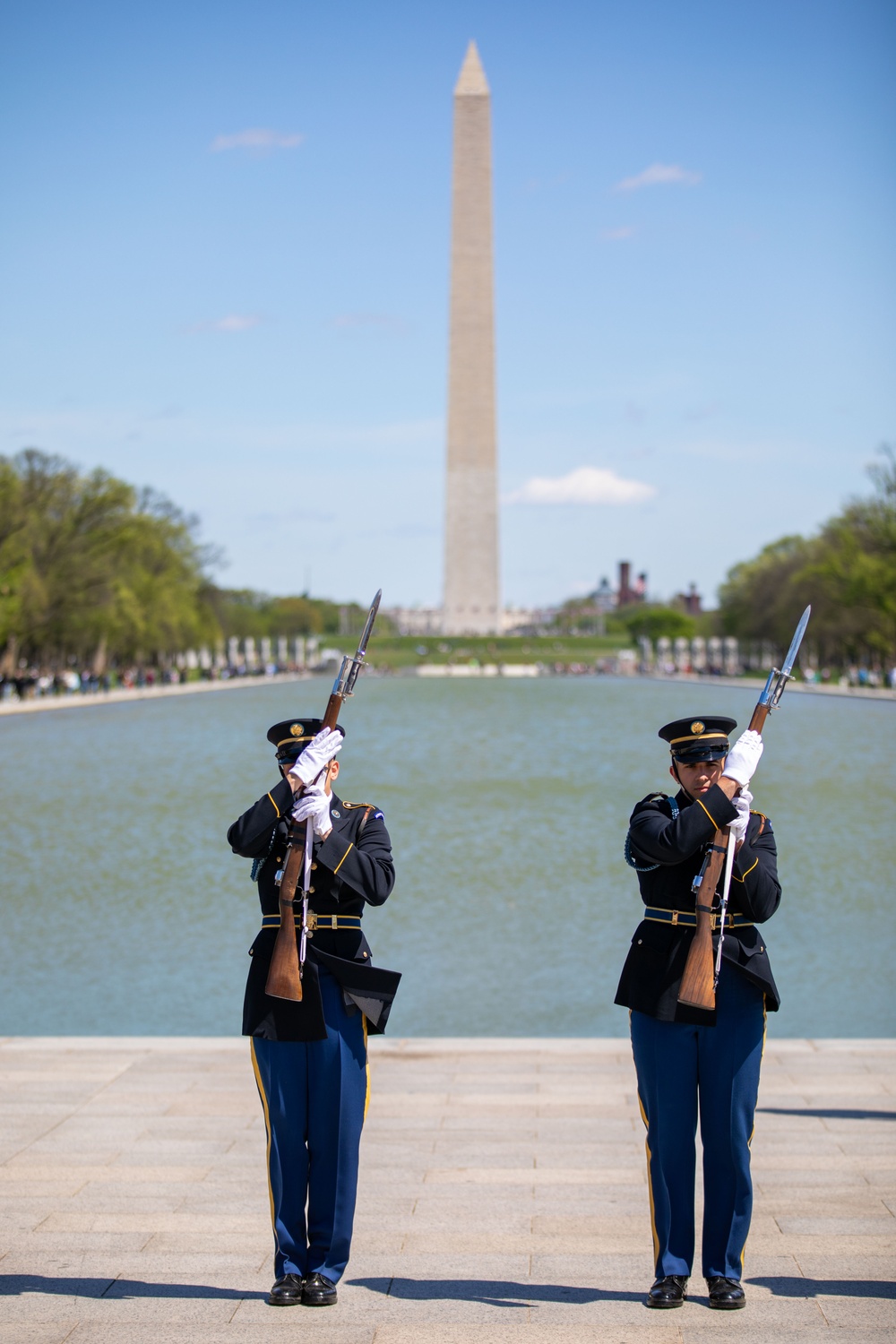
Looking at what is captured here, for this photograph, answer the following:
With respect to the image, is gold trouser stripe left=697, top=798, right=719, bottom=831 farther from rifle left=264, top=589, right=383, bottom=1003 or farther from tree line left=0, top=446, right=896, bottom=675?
tree line left=0, top=446, right=896, bottom=675

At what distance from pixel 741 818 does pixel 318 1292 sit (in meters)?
1.61

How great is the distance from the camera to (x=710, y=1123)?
4.16 m

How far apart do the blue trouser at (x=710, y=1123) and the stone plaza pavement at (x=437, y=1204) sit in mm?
175

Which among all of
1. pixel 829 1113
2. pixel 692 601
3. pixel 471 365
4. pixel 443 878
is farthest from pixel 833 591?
pixel 692 601

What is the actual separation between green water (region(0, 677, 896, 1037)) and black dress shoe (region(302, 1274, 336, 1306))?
6.01m

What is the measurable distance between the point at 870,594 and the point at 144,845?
4439 centimetres

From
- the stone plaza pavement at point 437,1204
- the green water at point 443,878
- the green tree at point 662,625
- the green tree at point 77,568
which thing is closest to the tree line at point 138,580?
the green tree at point 77,568

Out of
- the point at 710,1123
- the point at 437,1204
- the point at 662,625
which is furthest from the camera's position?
the point at 662,625

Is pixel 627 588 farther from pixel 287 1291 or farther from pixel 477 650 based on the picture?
pixel 287 1291

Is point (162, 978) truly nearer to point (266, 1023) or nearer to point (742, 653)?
point (266, 1023)

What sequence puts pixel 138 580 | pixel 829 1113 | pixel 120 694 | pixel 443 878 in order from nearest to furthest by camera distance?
1. pixel 829 1113
2. pixel 443 878
3. pixel 120 694
4. pixel 138 580

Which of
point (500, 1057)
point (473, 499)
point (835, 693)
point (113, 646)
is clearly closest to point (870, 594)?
point (835, 693)

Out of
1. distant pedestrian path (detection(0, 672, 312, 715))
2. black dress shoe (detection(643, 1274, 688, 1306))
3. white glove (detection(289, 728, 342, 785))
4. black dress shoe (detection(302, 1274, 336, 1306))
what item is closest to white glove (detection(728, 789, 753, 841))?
white glove (detection(289, 728, 342, 785))

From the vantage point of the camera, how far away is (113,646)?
68.2 metres
